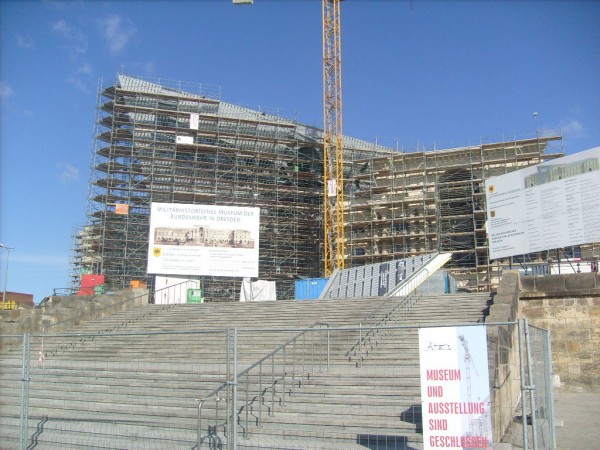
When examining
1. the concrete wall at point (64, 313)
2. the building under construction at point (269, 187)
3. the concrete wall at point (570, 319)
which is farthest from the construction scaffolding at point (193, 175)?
the concrete wall at point (570, 319)

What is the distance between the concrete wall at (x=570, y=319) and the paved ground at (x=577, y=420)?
22.3 inches

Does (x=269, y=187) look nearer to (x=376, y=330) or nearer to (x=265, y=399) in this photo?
(x=376, y=330)

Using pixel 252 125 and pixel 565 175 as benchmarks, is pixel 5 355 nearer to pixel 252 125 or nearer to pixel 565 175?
pixel 565 175

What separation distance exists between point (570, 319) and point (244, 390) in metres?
11.3

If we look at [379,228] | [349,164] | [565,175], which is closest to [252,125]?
[349,164]

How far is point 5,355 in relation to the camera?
18.2 meters

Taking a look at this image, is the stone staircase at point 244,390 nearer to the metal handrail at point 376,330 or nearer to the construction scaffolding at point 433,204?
the metal handrail at point 376,330

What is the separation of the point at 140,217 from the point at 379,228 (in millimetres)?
18345

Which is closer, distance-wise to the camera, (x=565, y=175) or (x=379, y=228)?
(x=565, y=175)

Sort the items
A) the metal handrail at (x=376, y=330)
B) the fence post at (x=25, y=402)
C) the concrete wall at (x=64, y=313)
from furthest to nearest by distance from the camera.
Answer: the concrete wall at (x=64, y=313) < the metal handrail at (x=376, y=330) < the fence post at (x=25, y=402)

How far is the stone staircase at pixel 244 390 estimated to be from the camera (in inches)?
401

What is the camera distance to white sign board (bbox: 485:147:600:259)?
2142 centimetres

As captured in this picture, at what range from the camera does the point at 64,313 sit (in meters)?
23.5

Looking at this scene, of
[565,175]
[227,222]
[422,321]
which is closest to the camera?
[422,321]
